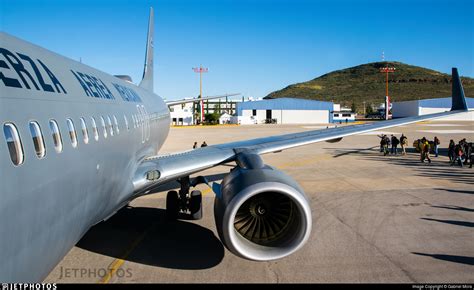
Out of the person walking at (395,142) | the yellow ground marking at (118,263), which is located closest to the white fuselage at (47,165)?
the yellow ground marking at (118,263)

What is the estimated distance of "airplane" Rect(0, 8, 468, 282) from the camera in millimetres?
3709

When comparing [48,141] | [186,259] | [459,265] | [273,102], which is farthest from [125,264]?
[273,102]

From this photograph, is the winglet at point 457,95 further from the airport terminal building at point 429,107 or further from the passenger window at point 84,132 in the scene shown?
the airport terminal building at point 429,107

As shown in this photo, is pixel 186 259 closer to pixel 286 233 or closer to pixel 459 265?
pixel 286 233

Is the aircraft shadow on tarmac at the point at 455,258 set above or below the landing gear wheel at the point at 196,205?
below

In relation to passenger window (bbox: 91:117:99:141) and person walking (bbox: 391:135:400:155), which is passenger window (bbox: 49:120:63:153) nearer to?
passenger window (bbox: 91:117:99:141)

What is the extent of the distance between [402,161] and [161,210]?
16.5 metres

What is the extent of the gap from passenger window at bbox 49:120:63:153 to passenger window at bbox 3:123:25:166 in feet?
2.70

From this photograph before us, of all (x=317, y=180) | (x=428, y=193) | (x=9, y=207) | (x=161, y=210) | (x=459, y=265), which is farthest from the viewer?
(x=317, y=180)

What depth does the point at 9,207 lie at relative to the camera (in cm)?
340

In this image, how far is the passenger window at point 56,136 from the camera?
183 inches

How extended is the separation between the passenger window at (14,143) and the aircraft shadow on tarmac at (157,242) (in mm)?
4731

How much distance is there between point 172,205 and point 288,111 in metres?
84.2

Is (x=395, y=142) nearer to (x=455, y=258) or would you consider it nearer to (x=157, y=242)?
(x=455, y=258)
